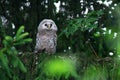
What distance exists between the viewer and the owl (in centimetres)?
600

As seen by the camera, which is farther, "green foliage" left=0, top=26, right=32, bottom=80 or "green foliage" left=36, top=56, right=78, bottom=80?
"green foliage" left=36, top=56, right=78, bottom=80

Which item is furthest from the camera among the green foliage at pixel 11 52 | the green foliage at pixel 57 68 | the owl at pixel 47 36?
the owl at pixel 47 36

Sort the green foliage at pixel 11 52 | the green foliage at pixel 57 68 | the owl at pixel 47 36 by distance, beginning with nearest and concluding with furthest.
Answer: the green foliage at pixel 11 52
the green foliage at pixel 57 68
the owl at pixel 47 36

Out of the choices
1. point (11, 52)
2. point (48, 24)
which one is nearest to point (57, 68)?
point (11, 52)

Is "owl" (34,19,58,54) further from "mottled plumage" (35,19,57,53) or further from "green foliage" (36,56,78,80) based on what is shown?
"green foliage" (36,56,78,80)

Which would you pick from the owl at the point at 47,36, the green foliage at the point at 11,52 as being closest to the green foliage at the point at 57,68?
the green foliage at the point at 11,52

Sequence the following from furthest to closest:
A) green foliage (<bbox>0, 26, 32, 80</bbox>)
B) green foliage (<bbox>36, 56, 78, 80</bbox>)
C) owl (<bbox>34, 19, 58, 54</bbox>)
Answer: owl (<bbox>34, 19, 58, 54</bbox>) < green foliage (<bbox>36, 56, 78, 80</bbox>) < green foliage (<bbox>0, 26, 32, 80</bbox>)

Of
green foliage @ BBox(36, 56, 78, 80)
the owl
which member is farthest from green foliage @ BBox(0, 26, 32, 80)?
the owl

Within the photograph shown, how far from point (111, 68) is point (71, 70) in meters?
0.49

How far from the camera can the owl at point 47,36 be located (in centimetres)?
600

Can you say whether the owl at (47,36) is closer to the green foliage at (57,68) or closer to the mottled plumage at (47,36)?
the mottled plumage at (47,36)

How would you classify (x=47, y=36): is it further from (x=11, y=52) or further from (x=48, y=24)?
(x=11, y=52)

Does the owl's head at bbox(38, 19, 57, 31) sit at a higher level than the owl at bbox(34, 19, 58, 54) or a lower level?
higher

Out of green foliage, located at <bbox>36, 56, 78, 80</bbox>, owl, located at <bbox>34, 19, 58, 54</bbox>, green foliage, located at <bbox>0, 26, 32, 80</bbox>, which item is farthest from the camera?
owl, located at <bbox>34, 19, 58, 54</bbox>
